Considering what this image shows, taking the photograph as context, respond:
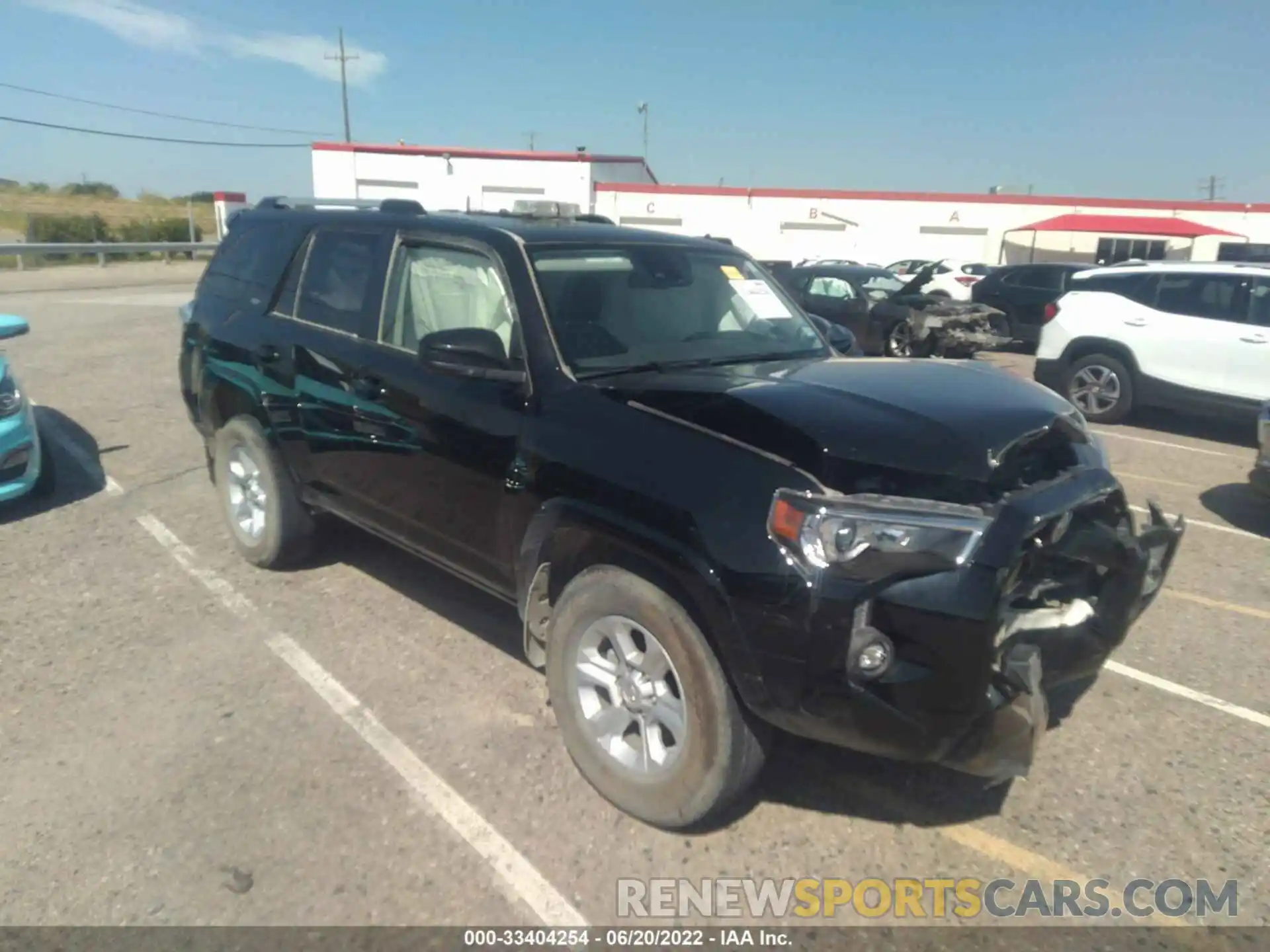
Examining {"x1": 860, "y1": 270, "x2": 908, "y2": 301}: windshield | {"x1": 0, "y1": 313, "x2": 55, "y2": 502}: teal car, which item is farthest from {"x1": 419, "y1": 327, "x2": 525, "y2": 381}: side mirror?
{"x1": 860, "y1": 270, "x2": 908, "y2": 301}: windshield

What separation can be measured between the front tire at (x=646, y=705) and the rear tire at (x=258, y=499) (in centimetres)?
227

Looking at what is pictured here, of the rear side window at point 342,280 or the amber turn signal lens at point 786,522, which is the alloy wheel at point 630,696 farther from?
the rear side window at point 342,280

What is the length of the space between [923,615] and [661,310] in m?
1.88

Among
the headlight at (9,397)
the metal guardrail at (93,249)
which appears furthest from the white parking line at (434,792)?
the metal guardrail at (93,249)

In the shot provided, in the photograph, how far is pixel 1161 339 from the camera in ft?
31.3

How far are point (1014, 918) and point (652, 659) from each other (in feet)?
4.27

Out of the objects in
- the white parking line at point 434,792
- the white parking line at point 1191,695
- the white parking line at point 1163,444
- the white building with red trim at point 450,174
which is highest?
the white building with red trim at point 450,174

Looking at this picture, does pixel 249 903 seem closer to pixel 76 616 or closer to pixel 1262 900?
pixel 76 616

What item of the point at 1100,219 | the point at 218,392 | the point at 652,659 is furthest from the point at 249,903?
the point at 1100,219

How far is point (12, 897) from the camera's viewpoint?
276cm

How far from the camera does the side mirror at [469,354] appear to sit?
333 centimetres

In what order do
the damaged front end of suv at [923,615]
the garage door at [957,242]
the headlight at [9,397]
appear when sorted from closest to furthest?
the damaged front end of suv at [923,615]
the headlight at [9,397]
the garage door at [957,242]

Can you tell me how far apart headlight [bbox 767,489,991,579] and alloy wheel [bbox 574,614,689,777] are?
62 centimetres

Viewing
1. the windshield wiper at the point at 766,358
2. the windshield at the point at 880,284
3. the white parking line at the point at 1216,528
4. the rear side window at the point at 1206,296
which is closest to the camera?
the windshield wiper at the point at 766,358
